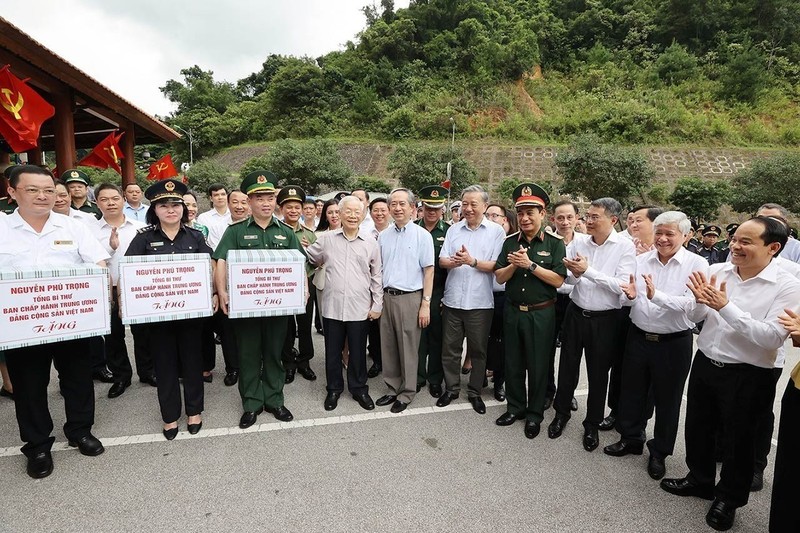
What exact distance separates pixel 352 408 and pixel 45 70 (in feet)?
25.8

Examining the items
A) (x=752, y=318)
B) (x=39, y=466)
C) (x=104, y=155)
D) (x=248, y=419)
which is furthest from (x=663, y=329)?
(x=104, y=155)

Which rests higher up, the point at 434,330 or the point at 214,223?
the point at 214,223

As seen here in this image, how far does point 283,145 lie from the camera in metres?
24.4

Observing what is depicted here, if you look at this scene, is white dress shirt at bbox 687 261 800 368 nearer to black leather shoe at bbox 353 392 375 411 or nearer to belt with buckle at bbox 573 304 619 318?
belt with buckle at bbox 573 304 619 318

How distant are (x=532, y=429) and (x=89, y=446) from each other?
3.41 m

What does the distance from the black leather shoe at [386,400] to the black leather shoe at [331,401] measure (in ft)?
1.26

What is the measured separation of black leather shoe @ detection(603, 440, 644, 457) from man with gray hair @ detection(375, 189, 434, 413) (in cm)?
168

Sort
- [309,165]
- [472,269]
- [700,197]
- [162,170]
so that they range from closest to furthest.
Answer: [472,269] → [162,170] → [700,197] → [309,165]

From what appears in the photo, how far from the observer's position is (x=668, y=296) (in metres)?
2.78

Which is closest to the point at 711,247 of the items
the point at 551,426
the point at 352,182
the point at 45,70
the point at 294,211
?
the point at 551,426

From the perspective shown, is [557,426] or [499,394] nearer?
[557,426]

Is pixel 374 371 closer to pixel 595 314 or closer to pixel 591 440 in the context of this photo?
pixel 591 440

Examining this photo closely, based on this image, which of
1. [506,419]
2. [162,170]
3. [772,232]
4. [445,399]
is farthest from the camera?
[162,170]

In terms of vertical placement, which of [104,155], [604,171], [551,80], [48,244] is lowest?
[48,244]
